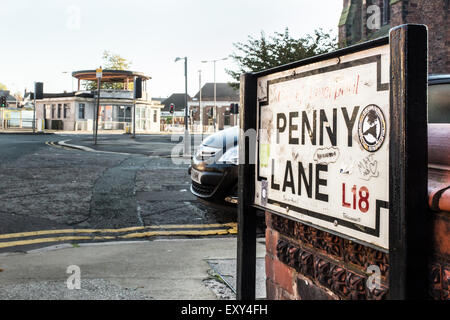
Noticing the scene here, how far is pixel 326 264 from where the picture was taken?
1.67 m

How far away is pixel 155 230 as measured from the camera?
18.8 feet

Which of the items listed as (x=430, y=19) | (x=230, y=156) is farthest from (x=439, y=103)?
(x=430, y=19)

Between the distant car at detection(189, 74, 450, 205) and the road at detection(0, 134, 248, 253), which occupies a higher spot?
the distant car at detection(189, 74, 450, 205)

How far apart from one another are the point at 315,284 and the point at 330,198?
39cm

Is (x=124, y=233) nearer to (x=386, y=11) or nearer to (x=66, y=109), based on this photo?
(x=386, y=11)

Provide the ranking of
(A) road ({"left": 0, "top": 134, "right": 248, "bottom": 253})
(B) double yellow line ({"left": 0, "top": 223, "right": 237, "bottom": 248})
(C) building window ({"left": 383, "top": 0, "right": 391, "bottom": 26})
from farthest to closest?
1. (C) building window ({"left": 383, "top": 0, "right": 391, "bottom": 26})
2. (A) road ({"left": 0, "top": 134, "right": 248, "bottom": 253})
3. (B) double yellow line ({"left": 0, "top": 223, "right": 237, "bottom": 248})

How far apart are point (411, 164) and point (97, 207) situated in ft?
20.3

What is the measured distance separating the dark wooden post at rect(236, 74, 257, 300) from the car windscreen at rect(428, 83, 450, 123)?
211cm

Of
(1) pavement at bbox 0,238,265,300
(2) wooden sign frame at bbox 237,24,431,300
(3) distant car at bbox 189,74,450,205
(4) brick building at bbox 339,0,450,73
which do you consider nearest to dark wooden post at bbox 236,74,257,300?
(2) wooden sign frame at bbox 237,24,431,300

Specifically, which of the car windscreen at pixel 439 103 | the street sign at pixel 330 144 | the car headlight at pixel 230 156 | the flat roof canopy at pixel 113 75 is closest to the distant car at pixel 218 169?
the car headlight at pixel 230 156

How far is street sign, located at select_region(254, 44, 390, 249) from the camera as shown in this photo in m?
1.34

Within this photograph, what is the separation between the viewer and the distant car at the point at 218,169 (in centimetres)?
531

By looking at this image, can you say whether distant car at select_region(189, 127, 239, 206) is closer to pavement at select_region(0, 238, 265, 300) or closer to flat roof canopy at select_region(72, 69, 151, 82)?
pavement at select_region(0, 238, 265, 300)
